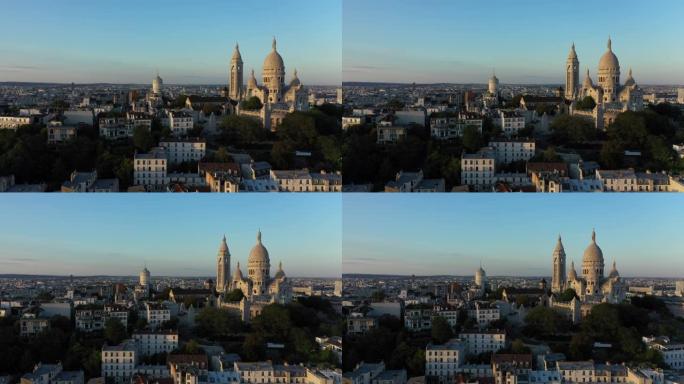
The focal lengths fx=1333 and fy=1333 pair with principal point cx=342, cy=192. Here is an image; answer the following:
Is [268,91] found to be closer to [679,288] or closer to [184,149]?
[184,149]

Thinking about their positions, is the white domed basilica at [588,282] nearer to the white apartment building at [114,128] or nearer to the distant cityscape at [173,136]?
the distant cityscape at [173,136]

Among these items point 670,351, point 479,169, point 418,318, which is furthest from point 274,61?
point 670,351

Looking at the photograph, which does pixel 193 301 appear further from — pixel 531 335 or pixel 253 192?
pixel 531 335

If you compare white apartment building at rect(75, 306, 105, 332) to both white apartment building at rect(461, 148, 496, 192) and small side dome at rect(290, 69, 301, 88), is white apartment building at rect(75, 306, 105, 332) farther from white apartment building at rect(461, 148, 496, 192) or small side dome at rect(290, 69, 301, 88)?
white apartment building at rect(461, 148, 496, 192)

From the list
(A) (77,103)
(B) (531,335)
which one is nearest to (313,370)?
(B) (531,335)

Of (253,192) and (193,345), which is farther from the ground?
(253,192)

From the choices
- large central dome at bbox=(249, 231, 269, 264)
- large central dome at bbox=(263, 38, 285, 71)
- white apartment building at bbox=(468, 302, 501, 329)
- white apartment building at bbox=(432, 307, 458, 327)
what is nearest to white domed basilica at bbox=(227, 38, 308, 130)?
large central dome at bbox=(263, 38, 285, 71)

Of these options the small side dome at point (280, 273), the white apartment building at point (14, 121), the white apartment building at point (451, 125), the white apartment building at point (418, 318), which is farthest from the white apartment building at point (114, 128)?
the white apartment building at point (418, 318)
